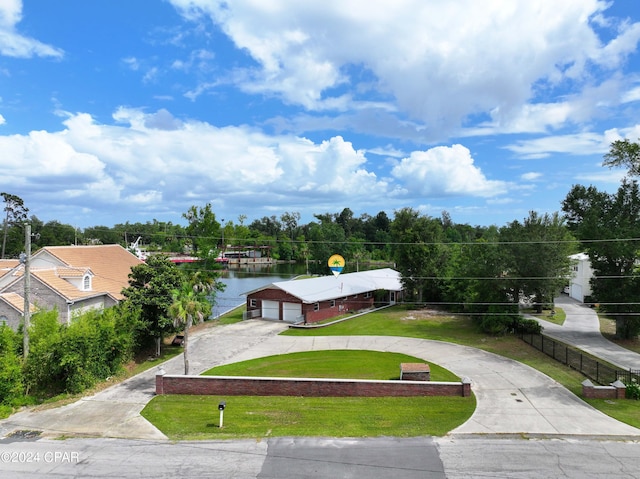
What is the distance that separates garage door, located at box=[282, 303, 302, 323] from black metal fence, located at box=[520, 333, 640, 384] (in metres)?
19.0

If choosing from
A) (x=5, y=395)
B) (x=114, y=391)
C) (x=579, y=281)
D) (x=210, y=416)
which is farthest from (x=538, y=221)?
(x=5, y=395)

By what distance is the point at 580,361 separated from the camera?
24266mm

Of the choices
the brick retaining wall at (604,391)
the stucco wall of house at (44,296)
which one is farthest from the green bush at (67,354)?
the brick retaining wall at (604,391)

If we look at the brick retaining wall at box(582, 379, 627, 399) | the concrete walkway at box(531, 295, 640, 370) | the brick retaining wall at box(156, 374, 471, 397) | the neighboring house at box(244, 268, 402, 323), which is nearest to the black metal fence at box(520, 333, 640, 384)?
the concrete walkway at box(531, 295, 640, 370)

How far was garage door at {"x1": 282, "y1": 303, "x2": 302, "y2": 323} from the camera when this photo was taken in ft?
132

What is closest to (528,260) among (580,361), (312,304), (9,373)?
(580,361)

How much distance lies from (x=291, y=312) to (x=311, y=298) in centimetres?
245

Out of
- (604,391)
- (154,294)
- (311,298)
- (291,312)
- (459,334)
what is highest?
(154,294)

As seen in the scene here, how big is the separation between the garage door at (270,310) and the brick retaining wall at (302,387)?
21101 mm

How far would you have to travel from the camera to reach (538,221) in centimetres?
3322

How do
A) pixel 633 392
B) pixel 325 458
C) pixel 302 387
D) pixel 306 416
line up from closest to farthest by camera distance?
pixel 325 458
pixel 306 416
pixel 633 392
pixel 302 387

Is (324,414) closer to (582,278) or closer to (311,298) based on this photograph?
(311,298)

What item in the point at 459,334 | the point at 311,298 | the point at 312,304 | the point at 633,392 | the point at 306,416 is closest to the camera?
the point at 306,416

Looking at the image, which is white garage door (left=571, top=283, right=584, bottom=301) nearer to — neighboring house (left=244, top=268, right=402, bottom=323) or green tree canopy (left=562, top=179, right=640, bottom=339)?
green tree canopy (left=562, top=179, right=640, bottom=339)
